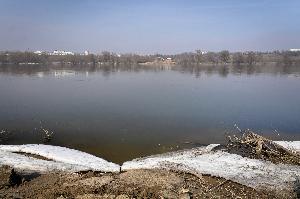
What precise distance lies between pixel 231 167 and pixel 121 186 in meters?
2.80

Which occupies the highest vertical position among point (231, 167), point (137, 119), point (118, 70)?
point (231, 167)

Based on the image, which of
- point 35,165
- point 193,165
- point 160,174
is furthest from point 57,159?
point 193,165

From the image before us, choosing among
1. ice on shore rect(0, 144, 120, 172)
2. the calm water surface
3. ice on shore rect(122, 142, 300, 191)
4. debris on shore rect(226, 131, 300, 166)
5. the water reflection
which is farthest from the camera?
the water reflection

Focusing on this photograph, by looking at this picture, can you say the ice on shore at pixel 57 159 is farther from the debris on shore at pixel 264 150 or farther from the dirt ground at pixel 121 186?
the debris on shore at pixel 264 150

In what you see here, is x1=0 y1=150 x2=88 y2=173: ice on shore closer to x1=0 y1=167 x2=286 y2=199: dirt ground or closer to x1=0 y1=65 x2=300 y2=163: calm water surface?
x1=0 y1=167 x2=286 y2=199: dirt ground

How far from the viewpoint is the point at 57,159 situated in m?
9.26

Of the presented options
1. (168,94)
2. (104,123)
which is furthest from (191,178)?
(168,94)

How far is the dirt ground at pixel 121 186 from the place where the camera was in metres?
6.96

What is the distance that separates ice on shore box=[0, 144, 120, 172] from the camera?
8547 millimetres

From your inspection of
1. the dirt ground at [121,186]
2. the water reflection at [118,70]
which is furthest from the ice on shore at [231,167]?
the water reflection at [118,70]

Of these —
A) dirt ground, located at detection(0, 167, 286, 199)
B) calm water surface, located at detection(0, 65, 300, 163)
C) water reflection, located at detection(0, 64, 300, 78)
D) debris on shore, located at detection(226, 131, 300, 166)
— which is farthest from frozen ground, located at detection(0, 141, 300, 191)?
water reflection, located at detection(0, 64, 300, 78)

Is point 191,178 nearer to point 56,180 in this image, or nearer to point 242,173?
point 242,173

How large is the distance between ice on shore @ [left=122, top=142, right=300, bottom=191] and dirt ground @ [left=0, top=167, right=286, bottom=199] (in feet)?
0.97

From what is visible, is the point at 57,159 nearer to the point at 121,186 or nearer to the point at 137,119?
the point at 121,186
